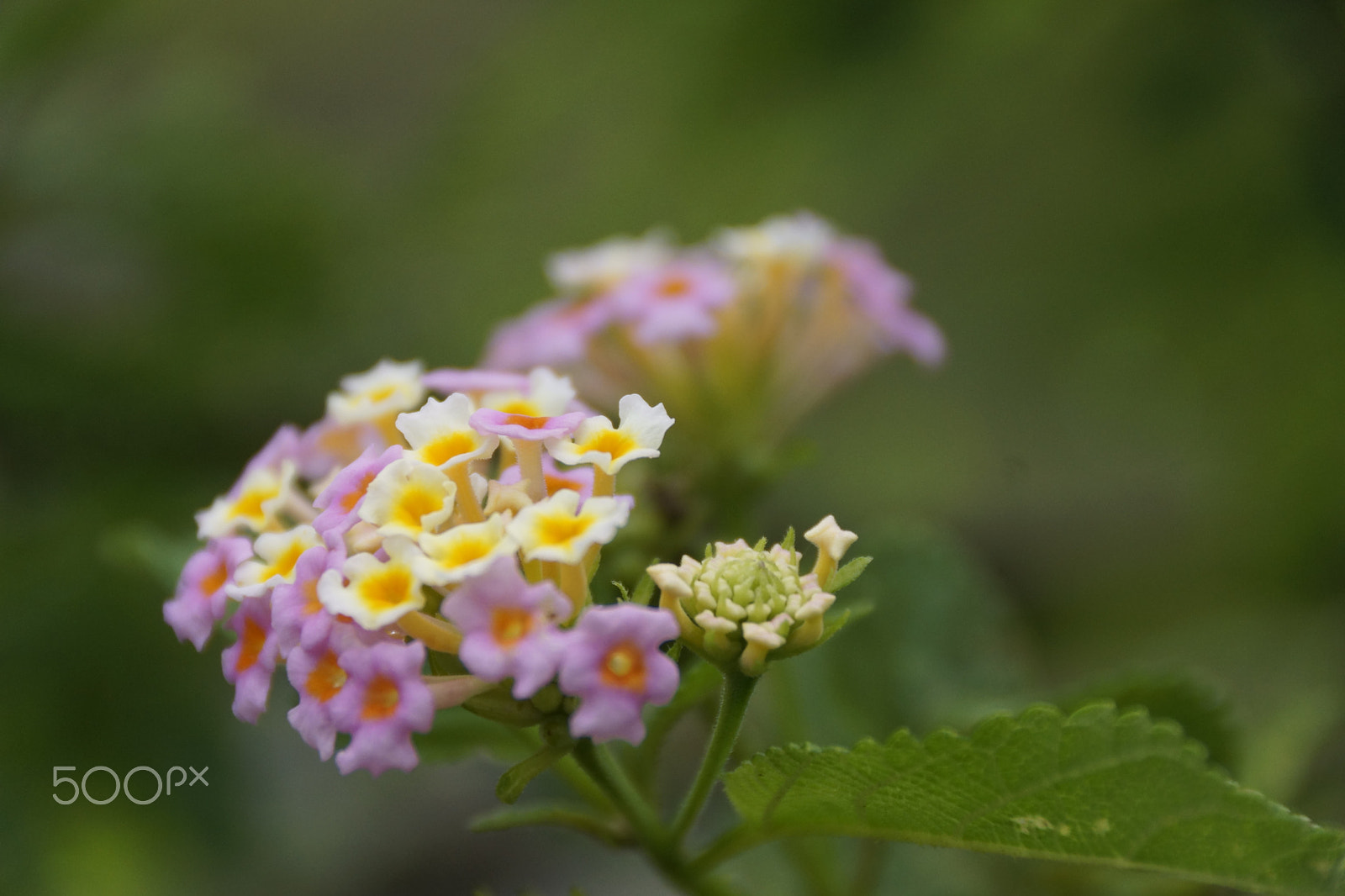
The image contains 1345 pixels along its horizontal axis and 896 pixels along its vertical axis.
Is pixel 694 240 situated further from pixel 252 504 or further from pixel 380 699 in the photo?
pixel 380 699

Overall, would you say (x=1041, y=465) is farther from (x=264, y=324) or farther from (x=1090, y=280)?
(x=264, y=324)

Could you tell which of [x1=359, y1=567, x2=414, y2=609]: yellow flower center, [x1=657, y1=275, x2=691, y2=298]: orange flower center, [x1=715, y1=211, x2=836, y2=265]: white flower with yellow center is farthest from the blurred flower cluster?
[x1=715, y1=211, x2=836, y2=265]: white flower with yellow center

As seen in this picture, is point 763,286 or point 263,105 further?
point 263,105

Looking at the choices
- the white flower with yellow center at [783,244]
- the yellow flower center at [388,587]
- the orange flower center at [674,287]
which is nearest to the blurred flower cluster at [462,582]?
the yellow flower center at [388,587]

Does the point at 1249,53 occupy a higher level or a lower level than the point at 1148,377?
higher

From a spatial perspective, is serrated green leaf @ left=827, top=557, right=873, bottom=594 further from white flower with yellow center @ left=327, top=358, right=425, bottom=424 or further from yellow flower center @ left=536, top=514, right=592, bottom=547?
white flower with yellow center @ left=327, top=358, right=425, bottom=424

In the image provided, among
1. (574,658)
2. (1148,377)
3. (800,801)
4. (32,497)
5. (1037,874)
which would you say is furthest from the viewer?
(1148,377)

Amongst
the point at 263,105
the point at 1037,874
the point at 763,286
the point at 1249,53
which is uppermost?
the point at 263,105

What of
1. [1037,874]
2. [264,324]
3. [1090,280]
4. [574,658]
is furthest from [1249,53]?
[264,324]
